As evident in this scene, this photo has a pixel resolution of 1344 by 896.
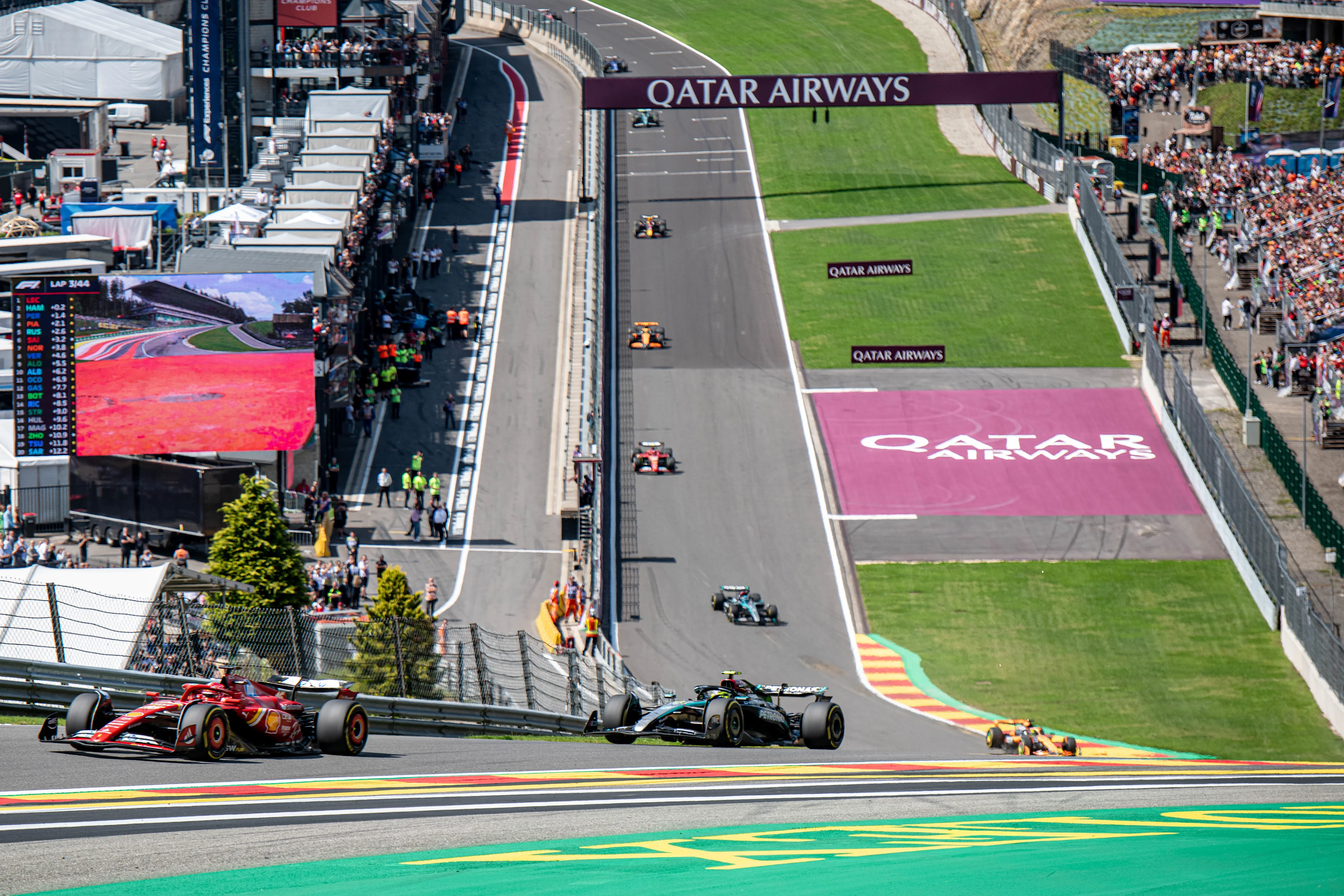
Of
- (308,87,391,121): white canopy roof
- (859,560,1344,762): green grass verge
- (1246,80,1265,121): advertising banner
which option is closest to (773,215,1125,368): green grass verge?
(1246,80,1265,121): advertising banner

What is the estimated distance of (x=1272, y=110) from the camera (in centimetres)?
7875

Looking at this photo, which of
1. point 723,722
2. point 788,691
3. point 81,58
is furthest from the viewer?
point 81,58

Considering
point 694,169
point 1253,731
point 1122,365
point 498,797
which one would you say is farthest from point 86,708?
point 694,169

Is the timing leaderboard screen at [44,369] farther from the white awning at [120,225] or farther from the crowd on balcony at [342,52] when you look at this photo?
the crowd on balcony at [342,52]

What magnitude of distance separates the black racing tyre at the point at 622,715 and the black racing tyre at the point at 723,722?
0.95 m

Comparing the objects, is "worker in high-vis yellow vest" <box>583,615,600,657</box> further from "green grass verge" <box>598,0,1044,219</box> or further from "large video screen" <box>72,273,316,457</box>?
"green grass verge" <box>598,0,1044,219</box>

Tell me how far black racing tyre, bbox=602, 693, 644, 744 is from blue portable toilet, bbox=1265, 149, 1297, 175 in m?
58.0

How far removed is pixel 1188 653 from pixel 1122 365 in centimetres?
2162

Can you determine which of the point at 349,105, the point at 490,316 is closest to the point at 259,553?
the point at 490,316

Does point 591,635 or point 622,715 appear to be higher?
point 622,715

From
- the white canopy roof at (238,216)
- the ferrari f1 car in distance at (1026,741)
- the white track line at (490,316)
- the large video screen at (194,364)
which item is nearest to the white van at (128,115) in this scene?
the white track line at (490,316)

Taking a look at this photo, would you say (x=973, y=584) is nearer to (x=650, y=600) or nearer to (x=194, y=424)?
(x=650, y=600)

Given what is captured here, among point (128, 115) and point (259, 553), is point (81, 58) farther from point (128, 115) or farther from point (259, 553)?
point (259, 553)

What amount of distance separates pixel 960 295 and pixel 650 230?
590 inches
